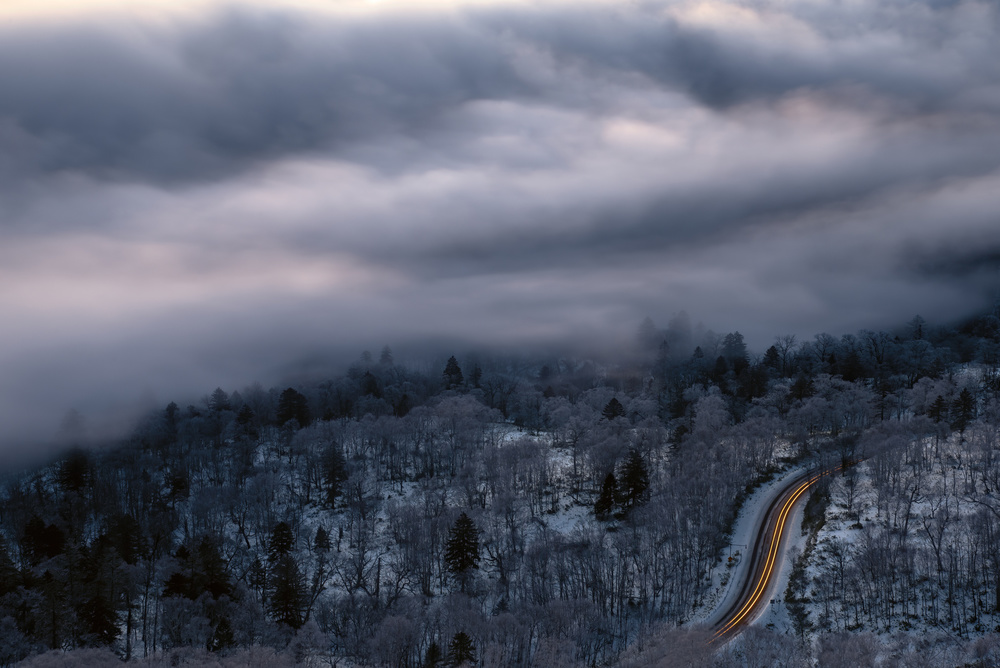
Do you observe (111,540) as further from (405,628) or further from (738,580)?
(738,580)

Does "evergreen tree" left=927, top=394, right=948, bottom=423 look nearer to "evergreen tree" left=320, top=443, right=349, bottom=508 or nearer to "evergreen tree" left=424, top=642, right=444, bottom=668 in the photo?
"evergreen tree" left=424, top=642, right=444, bottom=668

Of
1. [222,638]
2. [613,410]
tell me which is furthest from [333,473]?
[613,410]

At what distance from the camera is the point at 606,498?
474ft

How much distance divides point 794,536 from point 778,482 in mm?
22460

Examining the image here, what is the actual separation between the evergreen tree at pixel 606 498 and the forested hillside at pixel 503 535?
16.2 inches

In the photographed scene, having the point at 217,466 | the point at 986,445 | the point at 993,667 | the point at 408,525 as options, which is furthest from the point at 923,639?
the point at 217,466

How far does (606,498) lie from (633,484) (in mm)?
6426

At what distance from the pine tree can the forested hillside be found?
0.61m

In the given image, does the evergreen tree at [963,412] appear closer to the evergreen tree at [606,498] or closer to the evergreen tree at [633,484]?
the evergreen tree at [633,484]

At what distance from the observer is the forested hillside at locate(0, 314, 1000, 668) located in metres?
101

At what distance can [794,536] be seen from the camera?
127 meters

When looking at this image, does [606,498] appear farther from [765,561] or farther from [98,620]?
[98,620]

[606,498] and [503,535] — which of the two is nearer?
Result: [503,535]

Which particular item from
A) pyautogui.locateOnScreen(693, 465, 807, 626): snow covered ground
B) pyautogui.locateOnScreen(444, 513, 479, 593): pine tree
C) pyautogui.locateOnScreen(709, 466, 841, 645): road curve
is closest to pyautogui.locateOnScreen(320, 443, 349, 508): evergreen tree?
pyautogui.locateOnScreen(444, 513, 479, 593): pine tree
